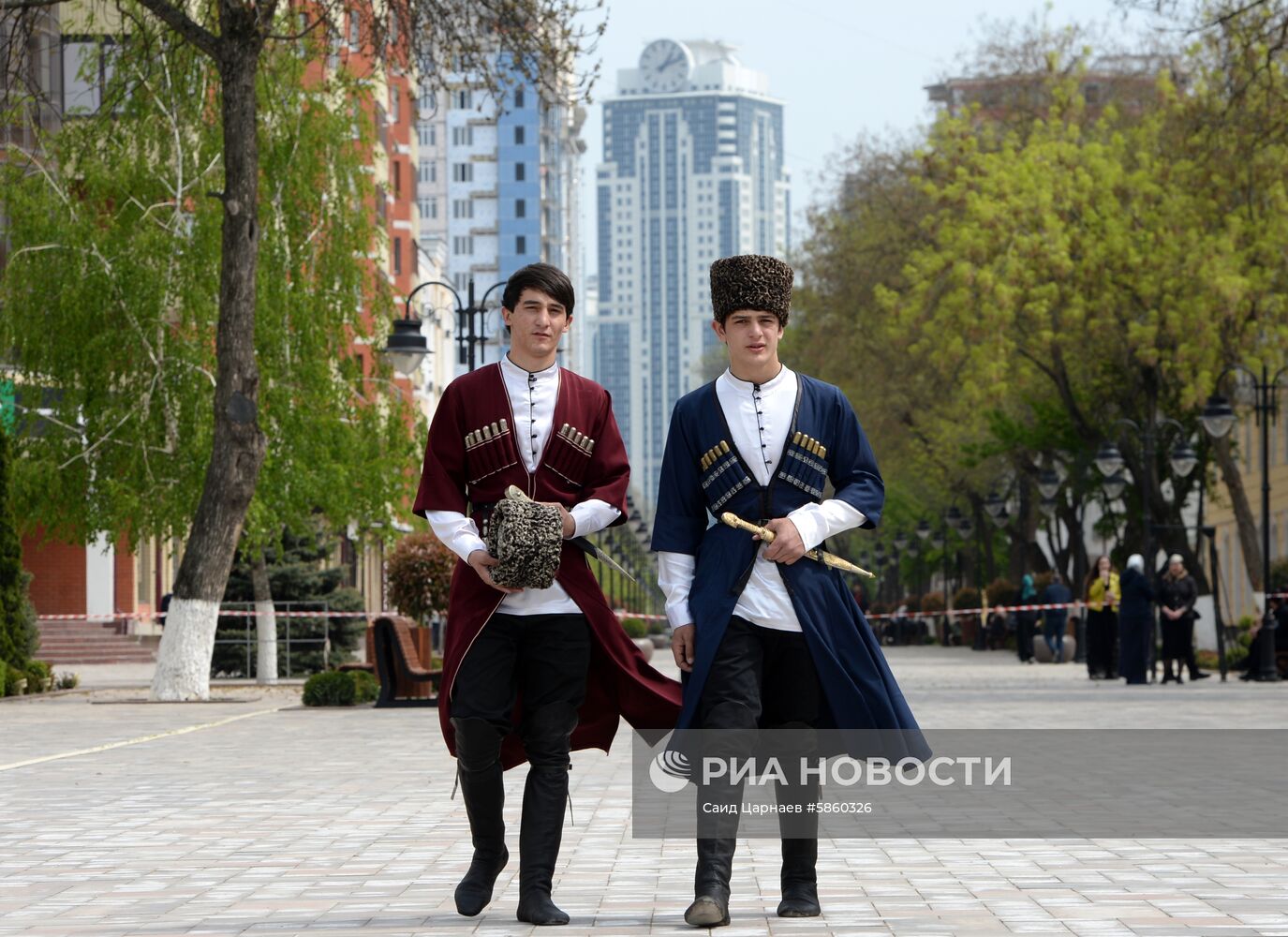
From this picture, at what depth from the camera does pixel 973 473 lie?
55875mm

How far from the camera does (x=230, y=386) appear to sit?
24812 mm

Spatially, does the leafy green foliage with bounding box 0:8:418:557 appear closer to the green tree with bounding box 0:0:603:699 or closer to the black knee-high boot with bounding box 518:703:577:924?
the green tree with bounding box 0:0:603:699

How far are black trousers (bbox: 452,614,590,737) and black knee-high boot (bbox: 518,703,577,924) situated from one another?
0.22 ft

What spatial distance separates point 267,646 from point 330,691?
9267 millimetres

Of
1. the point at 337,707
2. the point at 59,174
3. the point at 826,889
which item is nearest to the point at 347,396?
the point at 59,174

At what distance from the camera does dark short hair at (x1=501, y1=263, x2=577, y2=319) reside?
300 inches

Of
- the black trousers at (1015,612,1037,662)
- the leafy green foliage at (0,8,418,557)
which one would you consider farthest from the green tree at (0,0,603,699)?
the black trousers at (1015,612,1037,662)

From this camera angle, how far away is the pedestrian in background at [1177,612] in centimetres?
2934

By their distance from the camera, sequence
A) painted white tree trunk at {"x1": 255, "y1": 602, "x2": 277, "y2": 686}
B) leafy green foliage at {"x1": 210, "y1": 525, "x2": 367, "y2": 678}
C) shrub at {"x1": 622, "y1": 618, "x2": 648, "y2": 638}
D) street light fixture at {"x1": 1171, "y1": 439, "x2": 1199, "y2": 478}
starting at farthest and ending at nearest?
1. shrub at {"x1": 622, "y1": 618, "x2": 648, "y2": 638}
2. leafy green foliage at {"x1": 210, "y1": 525, "x2": 367, "y2": 678}
3. street light fixture at {"x1": 1171, "y1": 439, "x2": 1199, "y2": 478}
4. painted white tree trunk at {"x1": 255, "y1": 602, "x2": 277, "y2": 686}

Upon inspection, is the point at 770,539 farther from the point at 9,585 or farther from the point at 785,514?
the point at 9,585

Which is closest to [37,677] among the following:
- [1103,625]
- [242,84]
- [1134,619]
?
[242,84]

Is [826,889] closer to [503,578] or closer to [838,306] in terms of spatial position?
[503,578]

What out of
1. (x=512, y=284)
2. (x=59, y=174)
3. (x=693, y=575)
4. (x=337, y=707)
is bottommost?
(x=337, y=707)

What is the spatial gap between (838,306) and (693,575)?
45457 millimetres
